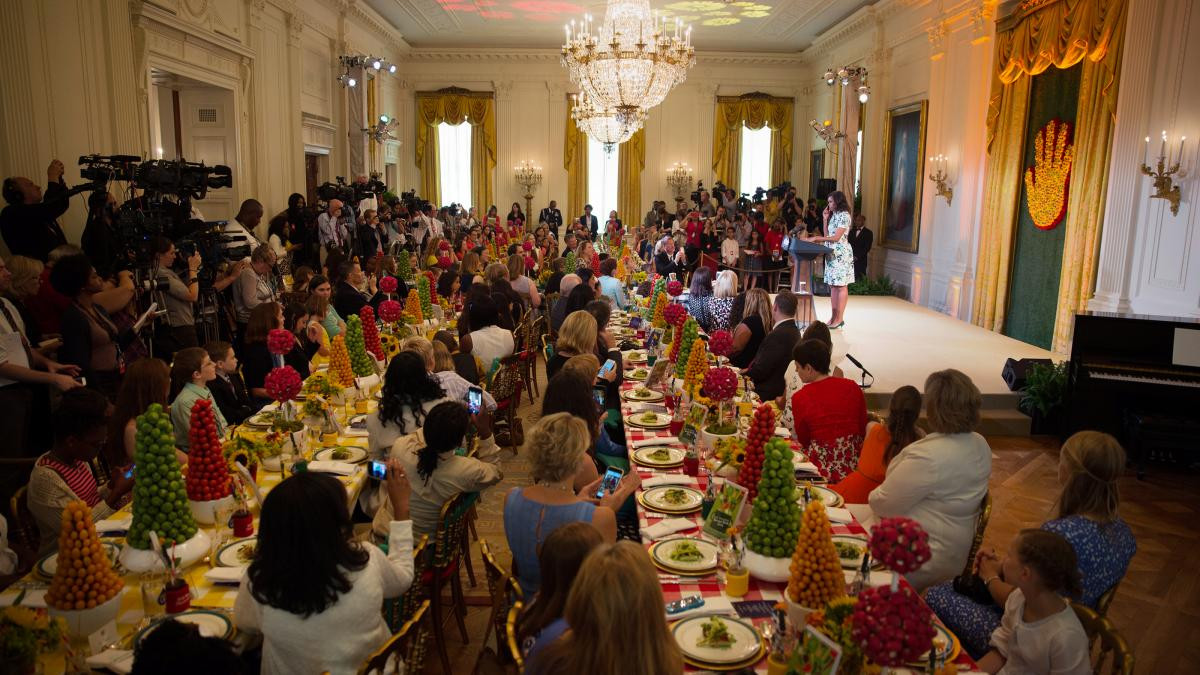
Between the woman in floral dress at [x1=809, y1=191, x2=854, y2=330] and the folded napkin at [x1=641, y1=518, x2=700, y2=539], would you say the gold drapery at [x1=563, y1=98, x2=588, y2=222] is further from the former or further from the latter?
the folded napkin at [x1=641, y1=518, x2=700, y2=539]

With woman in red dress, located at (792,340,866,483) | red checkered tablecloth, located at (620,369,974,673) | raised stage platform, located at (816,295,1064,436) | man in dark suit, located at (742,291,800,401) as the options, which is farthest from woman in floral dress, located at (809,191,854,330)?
red checkered tablecloth, located at (620,369,974,673)

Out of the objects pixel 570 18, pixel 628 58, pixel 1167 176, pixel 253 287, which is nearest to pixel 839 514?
pixel 253 287

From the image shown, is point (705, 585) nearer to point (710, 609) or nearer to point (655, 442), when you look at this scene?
point (710, 609)

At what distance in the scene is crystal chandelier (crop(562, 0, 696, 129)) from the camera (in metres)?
8.80

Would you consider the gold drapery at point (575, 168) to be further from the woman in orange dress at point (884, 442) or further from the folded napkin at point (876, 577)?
the folded napkin at point (876, 577)

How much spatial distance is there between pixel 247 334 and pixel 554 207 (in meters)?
14.9

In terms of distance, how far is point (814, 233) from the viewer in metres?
15.5

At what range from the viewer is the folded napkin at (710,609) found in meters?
2.56

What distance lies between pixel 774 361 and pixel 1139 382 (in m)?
2.88

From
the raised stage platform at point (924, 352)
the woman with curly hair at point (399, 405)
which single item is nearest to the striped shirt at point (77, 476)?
the woman with curly hair at point (399, 405)

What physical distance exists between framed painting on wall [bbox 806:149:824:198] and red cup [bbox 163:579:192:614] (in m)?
18.8

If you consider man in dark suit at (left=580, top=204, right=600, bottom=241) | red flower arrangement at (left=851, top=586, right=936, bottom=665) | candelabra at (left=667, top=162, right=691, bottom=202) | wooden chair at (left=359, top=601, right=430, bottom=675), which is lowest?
wooden chair at (left=359, top=601, right=430, bottom=675)

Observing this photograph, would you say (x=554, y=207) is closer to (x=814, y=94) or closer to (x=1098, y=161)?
(x=814, y=94)

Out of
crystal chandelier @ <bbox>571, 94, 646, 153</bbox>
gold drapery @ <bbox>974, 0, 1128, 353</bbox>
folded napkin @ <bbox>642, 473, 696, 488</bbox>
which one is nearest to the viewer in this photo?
folded napkin @ <bbox>642, 473, 696, 488</bbox>
